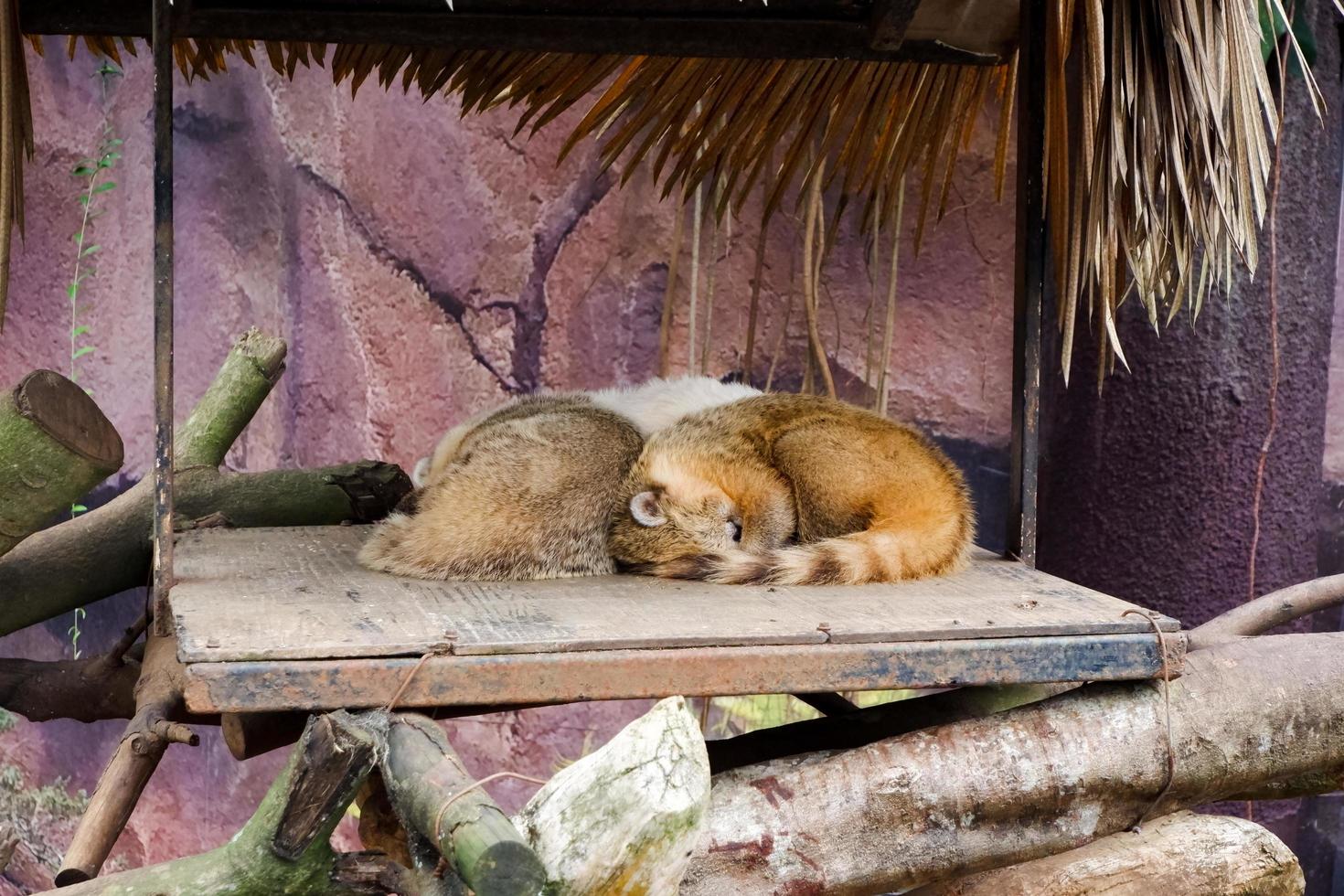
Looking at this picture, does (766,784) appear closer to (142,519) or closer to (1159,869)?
(1159,869)

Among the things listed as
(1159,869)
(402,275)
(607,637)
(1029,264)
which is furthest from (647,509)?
(402,275)

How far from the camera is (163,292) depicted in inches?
93.7

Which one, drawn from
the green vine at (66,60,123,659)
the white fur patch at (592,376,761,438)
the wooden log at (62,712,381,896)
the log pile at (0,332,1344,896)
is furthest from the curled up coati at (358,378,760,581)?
the green vine at (66,60,123,659)

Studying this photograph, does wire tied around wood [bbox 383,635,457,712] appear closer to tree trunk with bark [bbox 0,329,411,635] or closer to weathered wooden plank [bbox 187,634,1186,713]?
weathered wooden plank [bbox 187,634,1186,713]

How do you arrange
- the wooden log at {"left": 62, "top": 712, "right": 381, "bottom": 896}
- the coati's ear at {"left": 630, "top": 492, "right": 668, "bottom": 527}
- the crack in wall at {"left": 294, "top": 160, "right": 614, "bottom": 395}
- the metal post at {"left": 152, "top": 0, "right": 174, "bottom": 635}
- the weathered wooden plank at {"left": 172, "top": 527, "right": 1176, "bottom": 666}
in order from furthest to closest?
the crack in wall at {"left": 294, "top": 160, "right": 614, "bottom": 395} → the coati's ear at {"left": 630, "top": 492, "right": 668, "bottom": 527} → the metal post at {"left": 152, "top": 0, "right": 174, "bottom": 635} → the weathered wooden plank at {"left": 172, "top": 527, "right": 1176, "bottom": 666} → the wooden log at {"left": 62, "top": 712, "right": 381, "bottom": 896}

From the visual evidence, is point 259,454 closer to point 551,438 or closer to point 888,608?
point 551,438

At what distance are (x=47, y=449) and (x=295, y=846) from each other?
106cm

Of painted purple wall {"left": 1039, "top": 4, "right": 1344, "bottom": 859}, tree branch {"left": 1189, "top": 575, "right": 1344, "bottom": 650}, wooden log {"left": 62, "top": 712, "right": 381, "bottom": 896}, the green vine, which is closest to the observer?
wooden log {"left": 62, "top": 712, "right": 381, "bottom": 896}

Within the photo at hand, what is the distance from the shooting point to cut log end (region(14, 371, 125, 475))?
7.91 ft

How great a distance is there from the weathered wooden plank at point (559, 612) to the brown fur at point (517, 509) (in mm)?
60

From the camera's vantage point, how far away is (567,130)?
4.96m

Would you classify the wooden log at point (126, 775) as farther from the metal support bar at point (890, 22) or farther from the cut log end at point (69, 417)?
the metal support bar at point (890, 22)

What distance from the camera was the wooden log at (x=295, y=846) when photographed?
1.83 metres

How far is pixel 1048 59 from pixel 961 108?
0.63 metres
